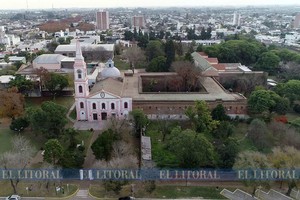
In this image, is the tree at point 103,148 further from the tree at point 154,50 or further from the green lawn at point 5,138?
the tree at point 154,50

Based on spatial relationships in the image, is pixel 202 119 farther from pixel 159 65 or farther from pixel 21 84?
pixel 21 84

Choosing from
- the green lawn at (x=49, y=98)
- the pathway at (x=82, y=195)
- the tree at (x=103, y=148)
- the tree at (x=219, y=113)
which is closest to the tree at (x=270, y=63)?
the tree at (x=219, y=113)

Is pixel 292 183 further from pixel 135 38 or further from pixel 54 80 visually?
pixel 135 38

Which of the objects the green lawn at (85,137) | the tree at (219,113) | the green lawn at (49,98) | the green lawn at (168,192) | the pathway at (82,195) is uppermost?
the tree at (219,113)

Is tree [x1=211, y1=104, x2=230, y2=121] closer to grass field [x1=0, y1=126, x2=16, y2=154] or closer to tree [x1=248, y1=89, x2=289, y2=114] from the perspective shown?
tree [x1=248, y1=89, x2=289, y2=114]

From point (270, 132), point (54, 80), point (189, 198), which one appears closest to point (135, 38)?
point (54, 80)
